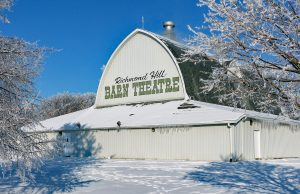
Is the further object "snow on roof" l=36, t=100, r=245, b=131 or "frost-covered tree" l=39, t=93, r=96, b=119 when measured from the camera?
"frost-covered tree" l=39, t=93, r=96, b=119

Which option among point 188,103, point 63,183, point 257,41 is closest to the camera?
point 257,41

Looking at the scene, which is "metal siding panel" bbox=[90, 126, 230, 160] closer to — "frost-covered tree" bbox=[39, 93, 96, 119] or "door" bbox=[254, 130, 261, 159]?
"door" bbox=[254, 130, 261, 159]

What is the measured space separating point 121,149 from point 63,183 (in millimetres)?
13238

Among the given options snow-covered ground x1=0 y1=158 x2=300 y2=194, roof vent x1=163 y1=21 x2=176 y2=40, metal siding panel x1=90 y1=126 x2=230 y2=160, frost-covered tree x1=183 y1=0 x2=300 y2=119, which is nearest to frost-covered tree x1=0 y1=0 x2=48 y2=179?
snow-covered ground x1=0 y1=158 x2=300 y2=194

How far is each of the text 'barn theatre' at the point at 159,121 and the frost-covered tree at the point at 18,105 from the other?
10.9m

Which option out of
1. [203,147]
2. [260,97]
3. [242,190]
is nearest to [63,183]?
[242,190]

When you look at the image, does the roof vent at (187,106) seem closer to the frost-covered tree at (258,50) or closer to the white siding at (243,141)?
the white siding at (243,141)

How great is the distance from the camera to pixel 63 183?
12828mm

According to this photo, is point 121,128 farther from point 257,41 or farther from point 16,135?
point 257,41

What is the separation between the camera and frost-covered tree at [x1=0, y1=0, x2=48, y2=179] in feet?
29.0

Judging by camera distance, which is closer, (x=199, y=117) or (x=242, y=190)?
(x=242, y=190)

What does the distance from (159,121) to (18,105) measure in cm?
1472

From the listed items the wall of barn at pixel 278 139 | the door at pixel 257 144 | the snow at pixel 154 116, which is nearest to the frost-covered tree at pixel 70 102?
the snow at pixel 154 116

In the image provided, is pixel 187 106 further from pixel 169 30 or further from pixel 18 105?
pixel 18 105
